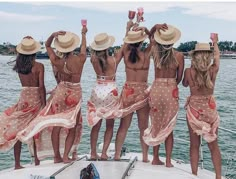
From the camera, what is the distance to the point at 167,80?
5594 millimetres

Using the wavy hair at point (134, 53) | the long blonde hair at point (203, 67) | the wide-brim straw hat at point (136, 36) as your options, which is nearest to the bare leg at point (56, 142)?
the wavy hair at point (134, 53)

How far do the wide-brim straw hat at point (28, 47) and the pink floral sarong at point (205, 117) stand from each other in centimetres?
186

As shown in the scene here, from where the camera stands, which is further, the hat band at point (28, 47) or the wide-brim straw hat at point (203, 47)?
the hat band at point (28, 47)

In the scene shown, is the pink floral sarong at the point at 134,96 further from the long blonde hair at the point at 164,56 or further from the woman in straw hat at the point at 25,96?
the woman in straw hat at the point at 25,96

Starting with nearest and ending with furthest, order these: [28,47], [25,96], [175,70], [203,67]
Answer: [203,67] → [175,70] → [28,47] → [25,96]

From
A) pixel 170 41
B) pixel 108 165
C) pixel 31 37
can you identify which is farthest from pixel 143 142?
pixel 31 37

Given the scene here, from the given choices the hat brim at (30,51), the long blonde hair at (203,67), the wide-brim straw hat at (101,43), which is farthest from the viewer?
the hat brim at (30,51)

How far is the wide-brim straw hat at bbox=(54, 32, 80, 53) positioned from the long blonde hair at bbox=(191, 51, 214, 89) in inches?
51.8

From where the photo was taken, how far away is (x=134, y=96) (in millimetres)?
5797

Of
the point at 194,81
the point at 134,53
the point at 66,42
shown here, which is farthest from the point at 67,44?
the point at 194,81

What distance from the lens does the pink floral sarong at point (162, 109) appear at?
5.61 metres

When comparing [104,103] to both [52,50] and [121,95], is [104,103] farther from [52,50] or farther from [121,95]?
[52,50]

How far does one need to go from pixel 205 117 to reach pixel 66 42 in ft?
5.54

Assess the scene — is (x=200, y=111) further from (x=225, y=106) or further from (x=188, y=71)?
(x=225, y=106)
